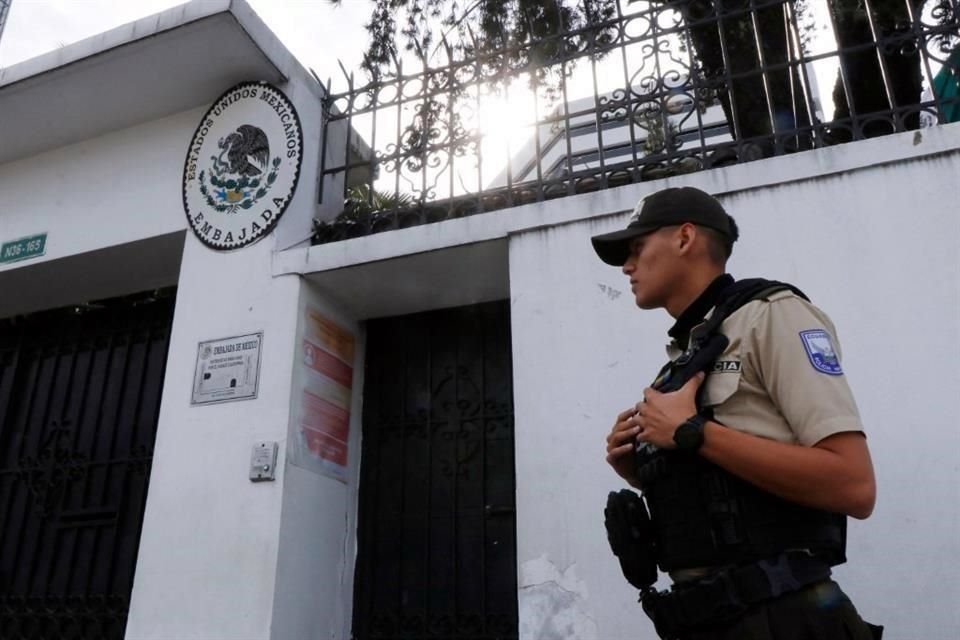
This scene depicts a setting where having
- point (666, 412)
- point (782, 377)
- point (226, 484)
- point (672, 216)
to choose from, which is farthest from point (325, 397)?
point (782, 377)

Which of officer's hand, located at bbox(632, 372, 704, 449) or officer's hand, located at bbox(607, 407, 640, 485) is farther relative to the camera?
officer's hand, located at bbox(607, 407, 640, 485)

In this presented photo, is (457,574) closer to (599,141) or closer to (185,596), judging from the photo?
(185,596)

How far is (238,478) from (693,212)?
277 cm

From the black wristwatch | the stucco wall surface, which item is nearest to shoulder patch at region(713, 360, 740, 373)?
the black wristwatch

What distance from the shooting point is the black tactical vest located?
1471 millimetres

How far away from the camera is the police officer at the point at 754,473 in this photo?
142 cm

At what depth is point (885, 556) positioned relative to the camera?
278cm

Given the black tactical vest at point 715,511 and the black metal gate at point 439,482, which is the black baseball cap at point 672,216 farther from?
the black metal gate at point 439,482

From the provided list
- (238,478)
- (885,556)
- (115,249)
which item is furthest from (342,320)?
(885,556)

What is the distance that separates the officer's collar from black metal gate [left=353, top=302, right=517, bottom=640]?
2.45 m

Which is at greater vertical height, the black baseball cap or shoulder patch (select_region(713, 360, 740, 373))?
the black baseball cap

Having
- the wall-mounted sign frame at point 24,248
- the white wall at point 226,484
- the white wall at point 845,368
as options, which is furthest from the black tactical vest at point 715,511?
the wall-mounted sign frame at point 24,248

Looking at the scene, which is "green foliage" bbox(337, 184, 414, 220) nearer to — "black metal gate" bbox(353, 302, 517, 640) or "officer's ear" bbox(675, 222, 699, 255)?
"black metal gate" bbox(353, 302, 517, 640)

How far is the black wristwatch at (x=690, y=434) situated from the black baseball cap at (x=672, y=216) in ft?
1.61
